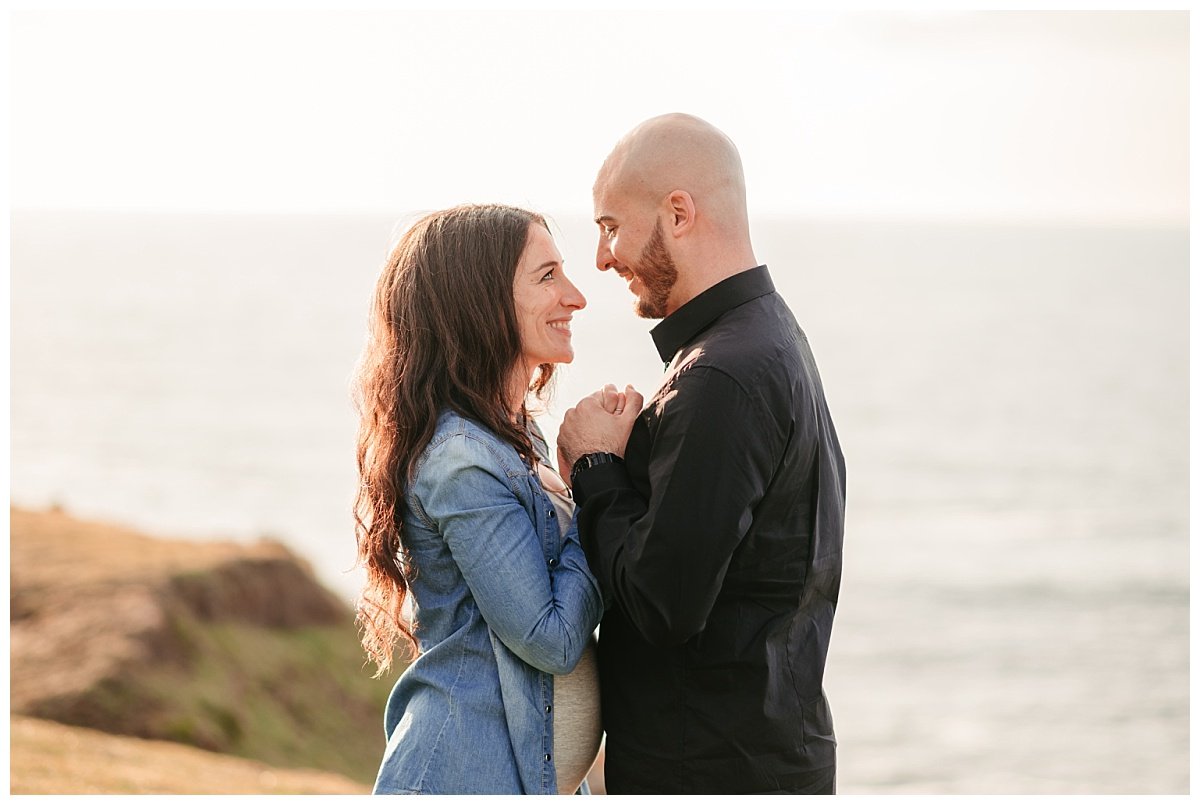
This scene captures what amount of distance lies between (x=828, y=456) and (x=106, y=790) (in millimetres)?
5350

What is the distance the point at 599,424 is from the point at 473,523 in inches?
16.8

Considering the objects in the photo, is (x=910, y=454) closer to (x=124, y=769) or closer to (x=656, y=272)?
(x=124, y=769)

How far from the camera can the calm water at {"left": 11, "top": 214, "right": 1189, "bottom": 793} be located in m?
25.8

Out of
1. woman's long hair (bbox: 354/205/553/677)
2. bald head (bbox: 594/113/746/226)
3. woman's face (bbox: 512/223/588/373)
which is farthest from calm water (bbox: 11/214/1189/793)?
bald head (bbox: 594/113/746/226)

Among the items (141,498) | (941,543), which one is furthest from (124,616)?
(141,498)

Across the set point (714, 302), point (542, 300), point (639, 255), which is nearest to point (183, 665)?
point (542, 300)

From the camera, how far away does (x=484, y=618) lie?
3102 mm

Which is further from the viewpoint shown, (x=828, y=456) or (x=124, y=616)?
(x=124, y=616)

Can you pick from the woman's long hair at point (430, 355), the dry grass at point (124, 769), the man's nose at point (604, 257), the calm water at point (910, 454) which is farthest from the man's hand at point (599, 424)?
the dry grass at point (124, 769)

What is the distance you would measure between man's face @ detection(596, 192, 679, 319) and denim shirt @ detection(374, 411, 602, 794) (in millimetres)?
579

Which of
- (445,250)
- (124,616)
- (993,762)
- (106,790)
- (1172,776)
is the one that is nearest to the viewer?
(445,250)

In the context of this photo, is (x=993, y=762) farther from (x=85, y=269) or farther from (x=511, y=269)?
(x=85, y=269)

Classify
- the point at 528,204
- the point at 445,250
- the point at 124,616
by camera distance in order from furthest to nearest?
the point at 124,616, the point at 528,204, the point at 445,250

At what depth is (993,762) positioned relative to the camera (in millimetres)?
23500
